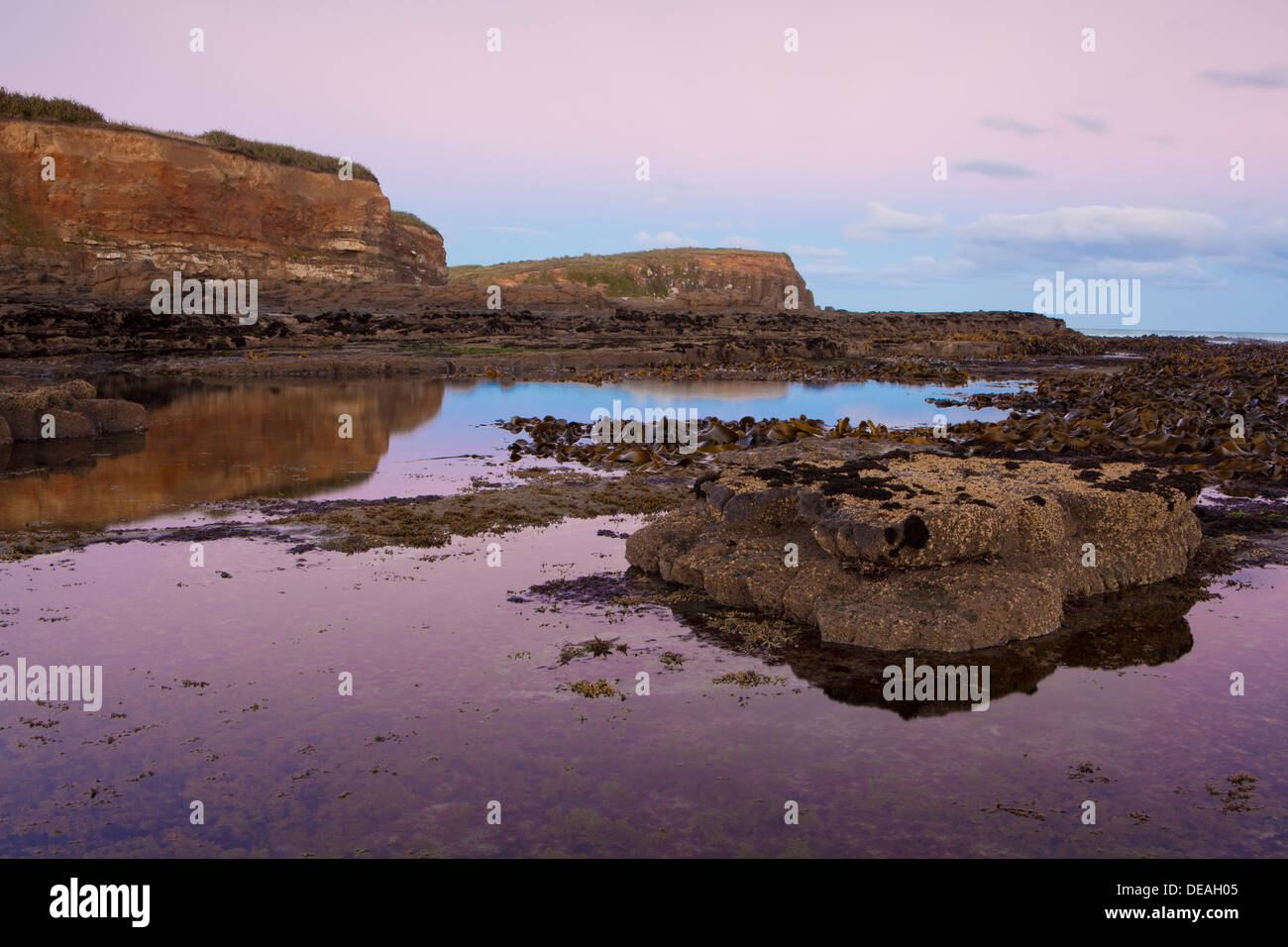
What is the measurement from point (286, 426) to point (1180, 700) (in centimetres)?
1329

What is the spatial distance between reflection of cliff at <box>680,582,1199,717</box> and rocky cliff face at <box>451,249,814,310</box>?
80158 mm

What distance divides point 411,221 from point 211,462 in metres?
55.6

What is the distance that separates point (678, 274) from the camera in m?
93.1

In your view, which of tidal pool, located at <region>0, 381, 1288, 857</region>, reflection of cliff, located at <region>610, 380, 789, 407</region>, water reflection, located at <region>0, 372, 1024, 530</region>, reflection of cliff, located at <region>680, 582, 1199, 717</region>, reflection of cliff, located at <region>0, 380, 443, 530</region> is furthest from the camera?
reflection of cliff, located at <region>610, 380, 789, 407</region>

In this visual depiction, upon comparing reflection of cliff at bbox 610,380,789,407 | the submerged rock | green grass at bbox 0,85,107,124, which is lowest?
the submerged rock

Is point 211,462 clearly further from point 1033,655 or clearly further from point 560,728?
point 1033,655

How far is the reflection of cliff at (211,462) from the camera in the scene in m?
9.06

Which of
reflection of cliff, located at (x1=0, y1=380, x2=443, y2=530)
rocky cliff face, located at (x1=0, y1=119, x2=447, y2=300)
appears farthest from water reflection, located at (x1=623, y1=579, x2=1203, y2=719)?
rocky cliff face, located at (x1=0, y1=119, x2=447, y2=300)

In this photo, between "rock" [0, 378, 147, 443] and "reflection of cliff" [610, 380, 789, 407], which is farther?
"reflection of cliff" [610, 380, 789, 407]

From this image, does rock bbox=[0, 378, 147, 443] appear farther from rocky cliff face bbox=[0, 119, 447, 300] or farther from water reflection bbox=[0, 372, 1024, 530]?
rocky cliff face bbox=[0, 119, 447, 300]

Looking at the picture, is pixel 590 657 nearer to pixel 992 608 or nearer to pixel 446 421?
pixel 992 608

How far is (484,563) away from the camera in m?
7.16

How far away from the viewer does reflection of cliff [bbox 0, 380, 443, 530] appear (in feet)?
29.7
